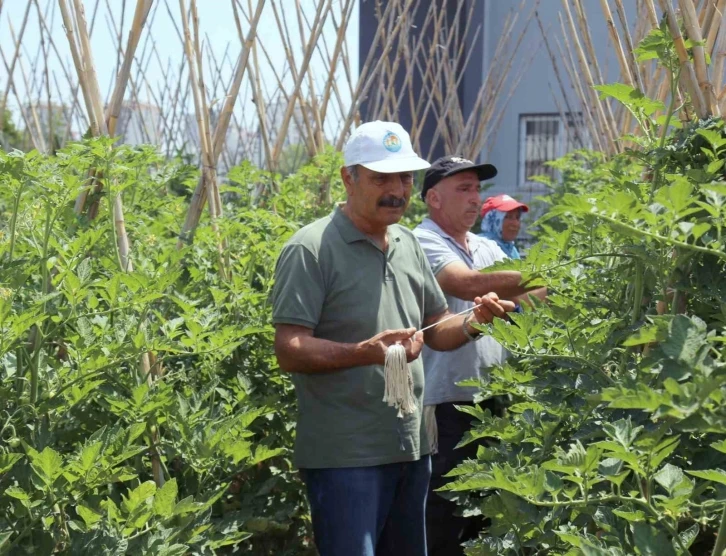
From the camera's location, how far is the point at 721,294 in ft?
5.90

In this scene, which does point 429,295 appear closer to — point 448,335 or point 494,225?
point 448,335

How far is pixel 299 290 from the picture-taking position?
2824mm

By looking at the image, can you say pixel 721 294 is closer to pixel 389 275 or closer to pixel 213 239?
pixel 389 275

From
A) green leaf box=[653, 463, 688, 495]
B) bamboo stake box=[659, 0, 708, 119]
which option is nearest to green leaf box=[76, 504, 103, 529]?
green leaf box=[653, 463, 688, 495]

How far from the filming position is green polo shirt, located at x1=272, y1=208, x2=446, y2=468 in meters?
2.84

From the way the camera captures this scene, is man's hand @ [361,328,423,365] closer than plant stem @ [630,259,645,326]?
No

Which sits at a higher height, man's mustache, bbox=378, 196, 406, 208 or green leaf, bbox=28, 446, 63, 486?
man's mustache, bbox=378, 196, 406, 208

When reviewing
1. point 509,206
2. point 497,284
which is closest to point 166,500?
point 497,284

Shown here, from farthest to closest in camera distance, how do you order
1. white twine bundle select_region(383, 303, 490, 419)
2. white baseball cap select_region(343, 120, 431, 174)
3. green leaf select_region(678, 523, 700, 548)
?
white baseball cap select_region(343, 120, 431, 174), white twine bundle select_region(383, 303, 490, 419), green leaf select_region(678, 523, 700, 548)

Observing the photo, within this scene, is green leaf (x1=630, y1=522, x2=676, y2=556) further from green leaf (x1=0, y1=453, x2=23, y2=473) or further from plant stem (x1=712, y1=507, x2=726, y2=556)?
green leaf (x1=0, y1=453, x2=23, y2=473)

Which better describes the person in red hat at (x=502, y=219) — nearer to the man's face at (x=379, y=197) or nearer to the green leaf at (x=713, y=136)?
the man's face at (x=379, y=197)

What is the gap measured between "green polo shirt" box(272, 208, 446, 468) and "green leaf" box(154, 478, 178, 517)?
1.85 ft

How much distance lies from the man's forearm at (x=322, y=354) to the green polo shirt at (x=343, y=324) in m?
0.07

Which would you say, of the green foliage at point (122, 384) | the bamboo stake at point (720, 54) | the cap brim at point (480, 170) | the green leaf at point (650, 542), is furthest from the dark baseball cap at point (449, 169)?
the green leaf at point (650, 542)
